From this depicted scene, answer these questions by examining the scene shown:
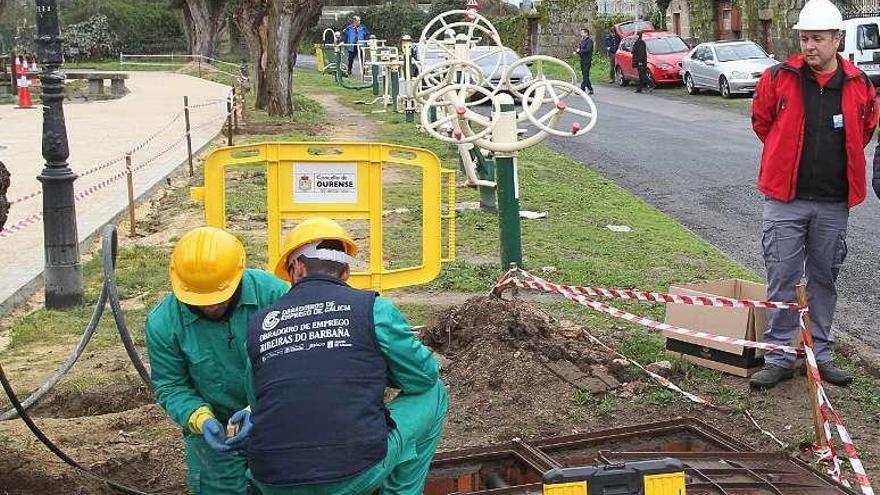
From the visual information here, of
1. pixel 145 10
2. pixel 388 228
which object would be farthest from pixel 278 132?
pixel 145 10

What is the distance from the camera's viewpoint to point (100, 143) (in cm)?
2003

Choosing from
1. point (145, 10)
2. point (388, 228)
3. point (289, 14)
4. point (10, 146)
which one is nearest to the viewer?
point (388, 228)

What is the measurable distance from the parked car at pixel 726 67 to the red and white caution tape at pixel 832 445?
75.6 feet

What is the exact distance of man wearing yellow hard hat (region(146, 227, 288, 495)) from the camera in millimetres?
4086

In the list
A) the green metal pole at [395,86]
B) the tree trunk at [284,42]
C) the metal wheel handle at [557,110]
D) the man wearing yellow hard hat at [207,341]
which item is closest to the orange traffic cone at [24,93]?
the tree trunk at [284,42]

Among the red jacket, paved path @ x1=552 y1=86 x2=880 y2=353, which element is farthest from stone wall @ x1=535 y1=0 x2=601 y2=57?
the red jacket

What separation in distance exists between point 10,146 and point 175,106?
7811 mm

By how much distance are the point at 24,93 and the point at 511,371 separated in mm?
25097

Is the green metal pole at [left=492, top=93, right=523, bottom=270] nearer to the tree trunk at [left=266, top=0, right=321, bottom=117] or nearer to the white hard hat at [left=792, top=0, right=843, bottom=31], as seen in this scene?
the white hard hat at [left=792, top=0, right=843, bottom=31]

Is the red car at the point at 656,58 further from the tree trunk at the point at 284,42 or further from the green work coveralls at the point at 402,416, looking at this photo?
the green work coveralls at the point at 402,416

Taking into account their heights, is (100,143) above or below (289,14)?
below

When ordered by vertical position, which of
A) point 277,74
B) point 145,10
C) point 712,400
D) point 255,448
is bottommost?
point 712,400

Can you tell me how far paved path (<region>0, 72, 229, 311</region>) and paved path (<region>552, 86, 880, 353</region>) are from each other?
6099mm

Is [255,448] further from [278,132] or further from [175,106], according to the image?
[175,106]
